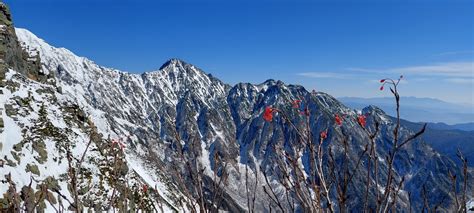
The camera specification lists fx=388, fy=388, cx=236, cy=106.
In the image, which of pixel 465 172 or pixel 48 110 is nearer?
pixel 465 172

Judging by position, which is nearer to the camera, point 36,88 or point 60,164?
point 60,164

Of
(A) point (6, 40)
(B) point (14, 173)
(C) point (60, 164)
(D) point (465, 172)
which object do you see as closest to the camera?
(D) point (465, 172)

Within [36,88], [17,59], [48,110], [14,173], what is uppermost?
[17,59]

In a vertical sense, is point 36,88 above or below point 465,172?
above

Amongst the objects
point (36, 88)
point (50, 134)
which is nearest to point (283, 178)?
point (50, 134)

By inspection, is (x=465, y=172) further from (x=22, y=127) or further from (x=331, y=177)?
(x=22, y=127)

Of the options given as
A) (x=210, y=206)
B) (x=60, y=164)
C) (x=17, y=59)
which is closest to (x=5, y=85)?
(x=60, y=164)

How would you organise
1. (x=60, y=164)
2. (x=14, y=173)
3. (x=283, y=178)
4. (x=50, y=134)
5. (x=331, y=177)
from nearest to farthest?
(x=331, y=177)
(x=283, y=178)
(x=14, y=173)
(x=60, y=164)
(x=50, y=134)

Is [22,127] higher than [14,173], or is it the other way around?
[22,127]

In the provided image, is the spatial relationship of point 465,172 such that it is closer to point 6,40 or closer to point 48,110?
point 48,110
